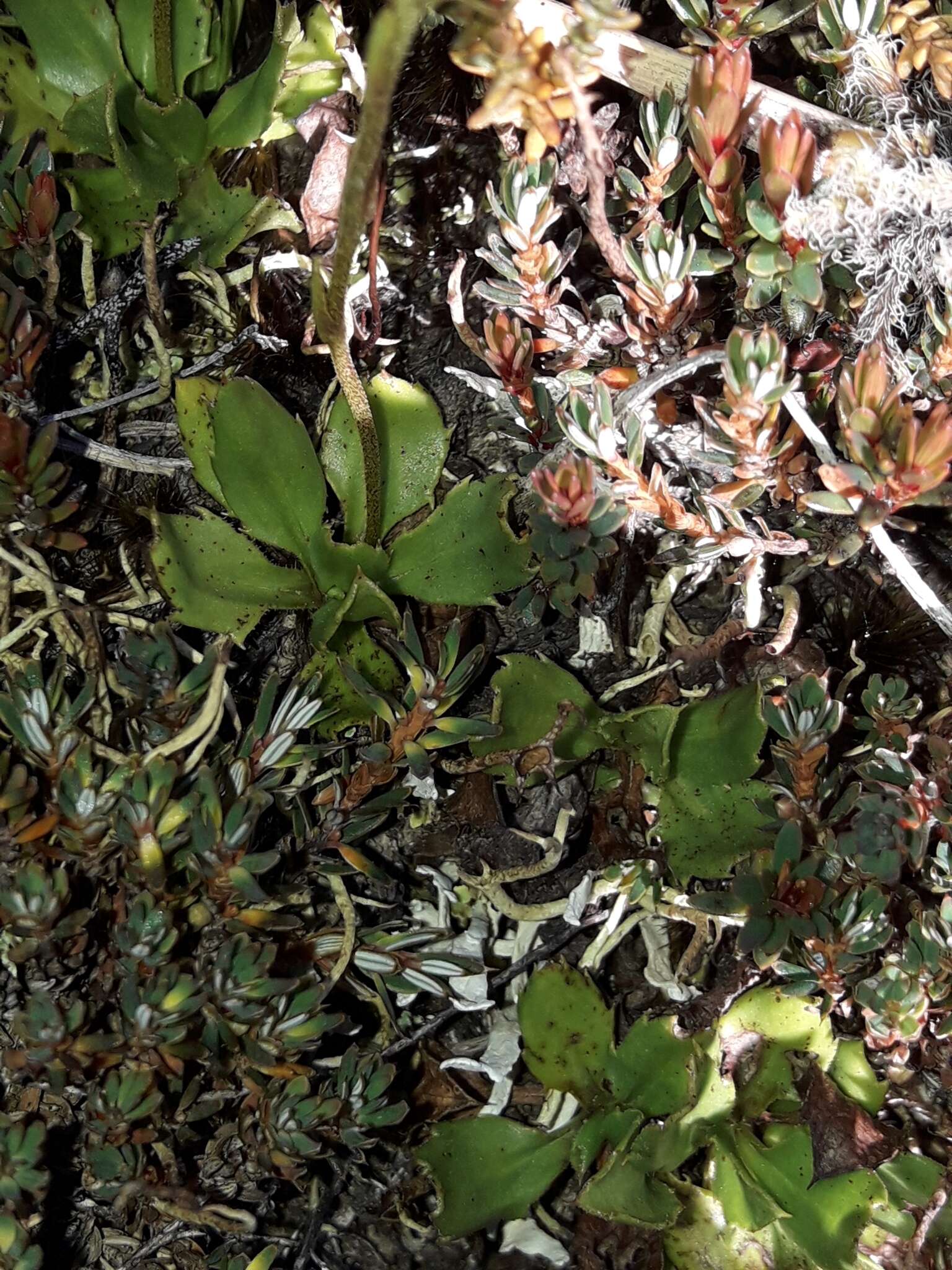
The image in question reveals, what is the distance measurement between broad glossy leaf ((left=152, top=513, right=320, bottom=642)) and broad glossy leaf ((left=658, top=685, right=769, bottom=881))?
26.7 inches

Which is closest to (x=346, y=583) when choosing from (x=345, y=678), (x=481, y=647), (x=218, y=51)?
(x=345, y=678)

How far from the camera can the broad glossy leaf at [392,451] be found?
1.78m

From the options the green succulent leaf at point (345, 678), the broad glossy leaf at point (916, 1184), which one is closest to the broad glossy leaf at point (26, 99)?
the green succulent leaf at point (345, 678)

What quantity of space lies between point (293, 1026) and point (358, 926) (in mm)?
250

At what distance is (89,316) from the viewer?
75.0 inches

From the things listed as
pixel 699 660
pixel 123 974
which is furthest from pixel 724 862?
pixel 123 974

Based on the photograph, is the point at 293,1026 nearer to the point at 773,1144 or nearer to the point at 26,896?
the point at 26,896

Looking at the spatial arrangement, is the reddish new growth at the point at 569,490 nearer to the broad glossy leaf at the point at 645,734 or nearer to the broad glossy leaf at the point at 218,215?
the broad glossy leaf at the point at 645,734

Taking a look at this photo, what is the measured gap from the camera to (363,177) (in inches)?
42.4

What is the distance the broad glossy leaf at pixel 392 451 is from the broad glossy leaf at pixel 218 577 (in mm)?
152

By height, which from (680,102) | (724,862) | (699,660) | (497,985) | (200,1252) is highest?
(680,102)

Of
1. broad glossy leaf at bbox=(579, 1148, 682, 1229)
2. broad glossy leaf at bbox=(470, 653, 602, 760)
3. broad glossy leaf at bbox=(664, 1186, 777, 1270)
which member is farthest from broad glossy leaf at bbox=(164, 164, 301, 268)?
broad glossy leaf at bbox=(664, 1186, 777, 1270)

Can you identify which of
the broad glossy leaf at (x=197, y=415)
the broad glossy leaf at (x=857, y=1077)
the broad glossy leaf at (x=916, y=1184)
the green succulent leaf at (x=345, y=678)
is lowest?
the broad glossy leaf at (x=916, y=1184)

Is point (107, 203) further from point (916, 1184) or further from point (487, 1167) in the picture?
point (916, 1184)
